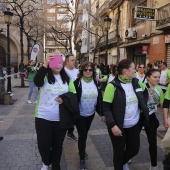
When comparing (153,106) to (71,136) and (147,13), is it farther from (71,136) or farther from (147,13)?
(147,13)

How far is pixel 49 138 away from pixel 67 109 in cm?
46

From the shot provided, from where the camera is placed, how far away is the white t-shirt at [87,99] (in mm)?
3609

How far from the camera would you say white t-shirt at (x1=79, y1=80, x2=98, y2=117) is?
361 cm

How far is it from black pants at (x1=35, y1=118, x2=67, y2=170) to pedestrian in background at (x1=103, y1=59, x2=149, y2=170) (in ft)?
2.28

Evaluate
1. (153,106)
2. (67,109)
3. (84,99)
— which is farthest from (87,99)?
(153,106)

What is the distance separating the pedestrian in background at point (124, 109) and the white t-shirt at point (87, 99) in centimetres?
70

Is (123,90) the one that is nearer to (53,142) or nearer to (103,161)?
(53,142)

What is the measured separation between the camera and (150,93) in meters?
3.47

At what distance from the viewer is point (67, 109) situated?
2992 millimetres

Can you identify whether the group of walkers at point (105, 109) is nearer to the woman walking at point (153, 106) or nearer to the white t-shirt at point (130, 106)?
the white t-shirt at point (130, 106)

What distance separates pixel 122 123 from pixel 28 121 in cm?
419

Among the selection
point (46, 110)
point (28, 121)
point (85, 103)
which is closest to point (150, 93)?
point (85, 103)

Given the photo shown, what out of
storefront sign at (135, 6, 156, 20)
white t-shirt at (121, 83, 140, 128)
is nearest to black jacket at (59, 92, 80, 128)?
white t-shirt at (121, 83, 140, 128)

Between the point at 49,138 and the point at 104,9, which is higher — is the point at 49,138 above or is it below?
below
